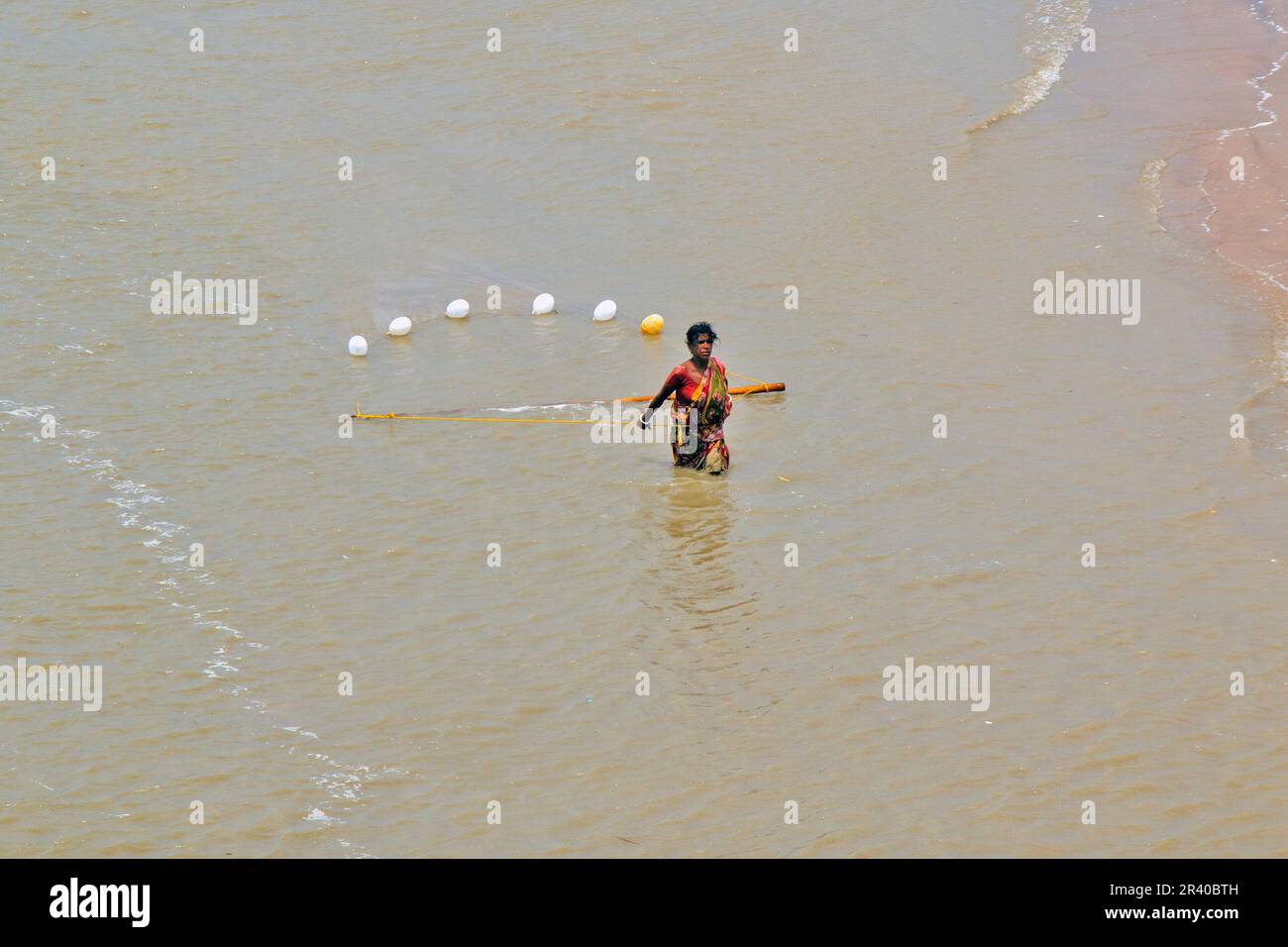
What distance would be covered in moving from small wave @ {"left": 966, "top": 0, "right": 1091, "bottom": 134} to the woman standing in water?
25.8 ft

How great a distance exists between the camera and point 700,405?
9.95 metres

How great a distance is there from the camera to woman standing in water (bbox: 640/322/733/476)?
391 inches

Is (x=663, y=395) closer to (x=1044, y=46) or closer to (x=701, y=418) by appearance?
(x=701, y=418)

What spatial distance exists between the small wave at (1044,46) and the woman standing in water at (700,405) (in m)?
7.87

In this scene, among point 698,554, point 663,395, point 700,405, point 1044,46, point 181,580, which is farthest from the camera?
point 1044,46

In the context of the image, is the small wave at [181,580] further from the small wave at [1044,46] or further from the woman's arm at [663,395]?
the small wave at [1044,46]

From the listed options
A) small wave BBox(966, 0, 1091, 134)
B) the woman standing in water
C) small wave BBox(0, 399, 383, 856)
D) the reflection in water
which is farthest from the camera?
small wave BBox(966, 0, 1091, 134)

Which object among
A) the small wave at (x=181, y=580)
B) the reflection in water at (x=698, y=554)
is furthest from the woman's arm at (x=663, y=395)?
the small wave at (x=181, y=580)

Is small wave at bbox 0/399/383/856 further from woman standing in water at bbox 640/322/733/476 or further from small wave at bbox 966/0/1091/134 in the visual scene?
small wave at bbox 966/0/1091/134

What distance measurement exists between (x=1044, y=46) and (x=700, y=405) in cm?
1135

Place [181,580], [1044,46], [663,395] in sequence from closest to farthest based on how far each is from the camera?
[181,580], [663,395], [1044,46]

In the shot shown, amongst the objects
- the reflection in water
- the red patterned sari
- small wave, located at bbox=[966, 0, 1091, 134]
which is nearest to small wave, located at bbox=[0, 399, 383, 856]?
the reflection in water

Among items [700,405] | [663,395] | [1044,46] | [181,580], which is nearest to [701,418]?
[700,405]

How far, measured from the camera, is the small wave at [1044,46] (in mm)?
17312
